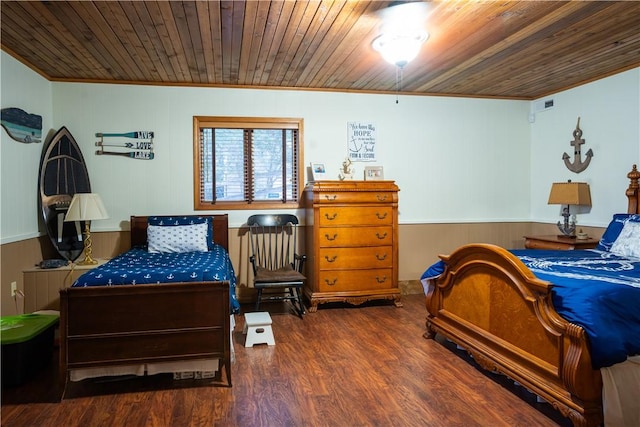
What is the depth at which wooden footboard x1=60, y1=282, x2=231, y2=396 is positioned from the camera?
2586 mm

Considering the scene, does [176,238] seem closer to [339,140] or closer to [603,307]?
[339,140]

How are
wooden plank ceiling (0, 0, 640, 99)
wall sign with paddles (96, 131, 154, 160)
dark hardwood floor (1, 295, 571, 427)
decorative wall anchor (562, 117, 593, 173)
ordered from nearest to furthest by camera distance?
dark hardwood floor (1, 295, 571, 427) → wooden plank ceiling (0, 0, 640, 99) → wall sign with paddles (96, 131, 154, 160) → decorative wall anchor (562, 117, 593, 173)

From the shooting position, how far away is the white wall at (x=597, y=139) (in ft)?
14.0

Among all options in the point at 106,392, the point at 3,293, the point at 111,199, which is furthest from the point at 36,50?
the point at 106,392

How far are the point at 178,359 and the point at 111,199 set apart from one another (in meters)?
2.55

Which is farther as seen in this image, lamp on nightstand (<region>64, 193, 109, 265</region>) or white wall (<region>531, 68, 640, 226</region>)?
white wall (<region>531, 68, 640, 226</region>)

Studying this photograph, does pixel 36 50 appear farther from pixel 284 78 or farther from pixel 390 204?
pixel 390 204

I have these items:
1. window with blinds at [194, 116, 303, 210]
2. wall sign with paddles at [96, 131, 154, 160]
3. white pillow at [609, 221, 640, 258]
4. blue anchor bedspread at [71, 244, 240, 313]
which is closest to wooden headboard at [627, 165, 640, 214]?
white pillow at [609, 221, 640, 258]

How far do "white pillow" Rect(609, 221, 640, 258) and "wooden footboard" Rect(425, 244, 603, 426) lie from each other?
Answer: 1331mm

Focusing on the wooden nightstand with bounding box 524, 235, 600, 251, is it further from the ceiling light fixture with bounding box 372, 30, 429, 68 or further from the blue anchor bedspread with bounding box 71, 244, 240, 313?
the blue anchor bedspread with bounding box 71, 244, 240, 313

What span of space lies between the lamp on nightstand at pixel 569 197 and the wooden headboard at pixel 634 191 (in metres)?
0.45

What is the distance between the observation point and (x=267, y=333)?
Answer: 11.7ft

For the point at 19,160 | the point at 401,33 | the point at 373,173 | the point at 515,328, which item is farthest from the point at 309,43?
the point at 19,160

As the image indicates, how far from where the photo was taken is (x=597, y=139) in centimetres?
461
